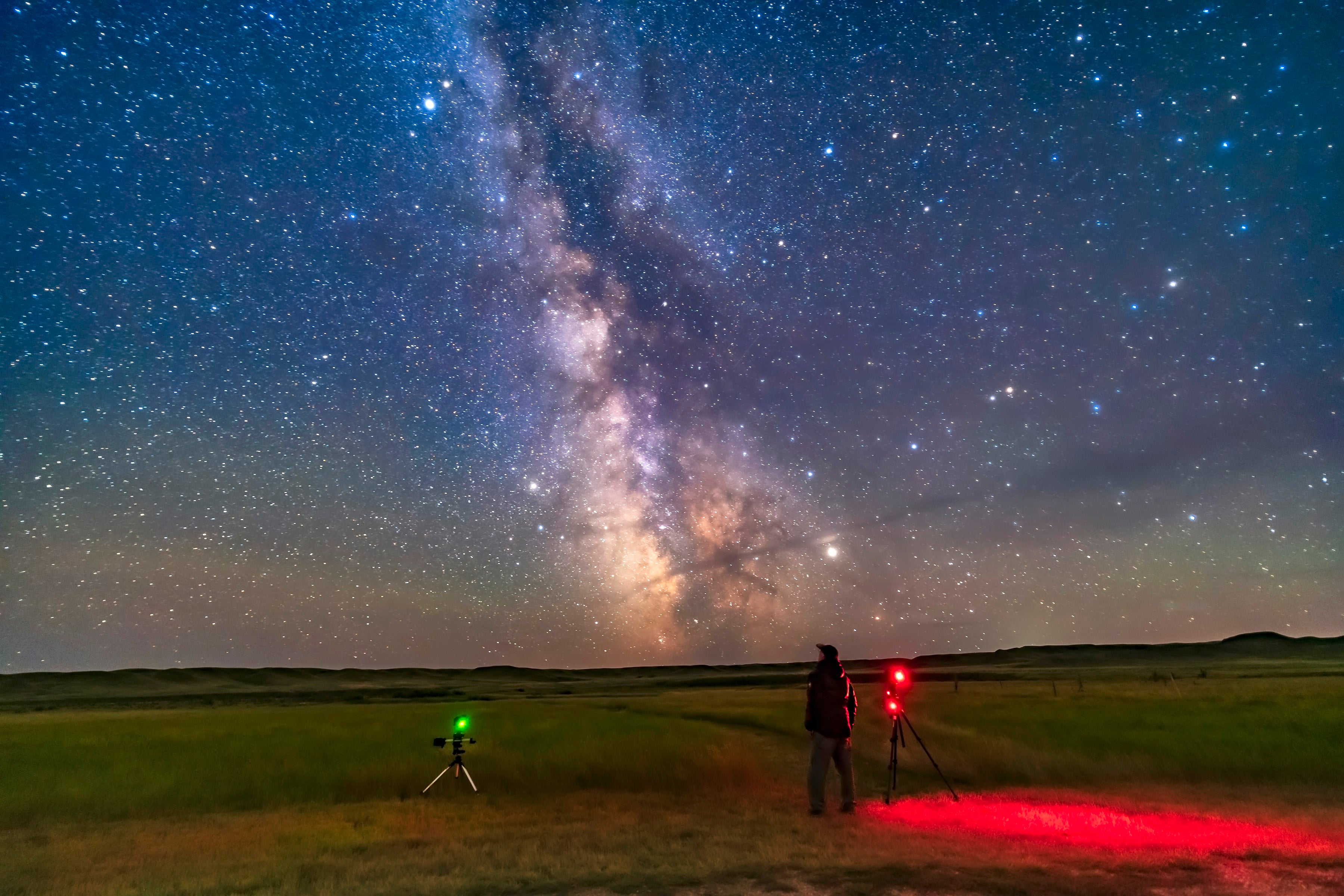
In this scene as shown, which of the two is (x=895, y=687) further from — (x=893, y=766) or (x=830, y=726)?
(x=830, y=726)

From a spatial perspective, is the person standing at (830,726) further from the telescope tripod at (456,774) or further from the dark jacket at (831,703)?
the telescope tripod at (456,774)

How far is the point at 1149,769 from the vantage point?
62.7 feet

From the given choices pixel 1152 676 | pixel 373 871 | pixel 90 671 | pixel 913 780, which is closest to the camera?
pixel 373 871

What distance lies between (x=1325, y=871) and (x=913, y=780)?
33.5ft

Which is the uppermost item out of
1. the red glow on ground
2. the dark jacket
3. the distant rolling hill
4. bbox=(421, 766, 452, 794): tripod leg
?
the dark jacket

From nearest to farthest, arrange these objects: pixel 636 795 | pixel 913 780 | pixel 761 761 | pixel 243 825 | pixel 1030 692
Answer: pixel 243 825, pixel 636 795, pixel 913 780, pixel 761 761, pixel 1030 692

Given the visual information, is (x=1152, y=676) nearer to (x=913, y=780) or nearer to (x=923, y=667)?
(x=913, y=780)

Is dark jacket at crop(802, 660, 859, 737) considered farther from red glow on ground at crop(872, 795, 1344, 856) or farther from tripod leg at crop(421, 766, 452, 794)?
tripod leg at crop(421, 766, 452, 794)

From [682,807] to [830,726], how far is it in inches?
141

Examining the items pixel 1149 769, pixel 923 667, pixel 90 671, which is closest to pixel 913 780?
pixel 1149 769

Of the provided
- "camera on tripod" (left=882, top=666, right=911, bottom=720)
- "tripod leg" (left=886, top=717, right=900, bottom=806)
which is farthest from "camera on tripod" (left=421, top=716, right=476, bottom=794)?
"camera on tripod" (left=882, top=666, right=911, bottom=720)

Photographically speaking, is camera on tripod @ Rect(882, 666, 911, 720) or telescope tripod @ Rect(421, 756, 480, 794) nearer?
camera on tripod @ Rect(882, 666, 911, 720)

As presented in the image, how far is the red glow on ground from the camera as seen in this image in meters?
10.5

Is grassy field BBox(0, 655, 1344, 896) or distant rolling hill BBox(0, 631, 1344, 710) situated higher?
grassy field BBox(0, 655, 1344, 896)
